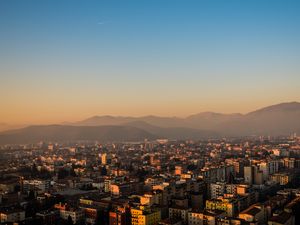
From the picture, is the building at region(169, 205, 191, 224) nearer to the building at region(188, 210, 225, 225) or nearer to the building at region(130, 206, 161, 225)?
the building at region(188, 210, 225, 225)

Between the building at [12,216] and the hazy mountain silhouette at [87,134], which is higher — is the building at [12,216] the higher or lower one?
the lower one

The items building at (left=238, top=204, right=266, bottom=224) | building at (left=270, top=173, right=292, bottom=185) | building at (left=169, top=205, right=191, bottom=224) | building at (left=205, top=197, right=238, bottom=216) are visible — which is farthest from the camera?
building at (left=270, top=173, right=292, bottom=185)

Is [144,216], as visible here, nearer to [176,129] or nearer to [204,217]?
[204,217]

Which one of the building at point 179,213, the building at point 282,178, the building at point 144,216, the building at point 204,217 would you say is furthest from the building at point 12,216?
the building at point 282,178

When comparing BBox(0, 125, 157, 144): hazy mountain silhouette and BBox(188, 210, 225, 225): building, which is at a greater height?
BBox(0, 125, 157, 144): hazy mountain silhouette

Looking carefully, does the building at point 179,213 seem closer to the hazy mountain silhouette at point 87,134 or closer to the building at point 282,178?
the building at point 282,178

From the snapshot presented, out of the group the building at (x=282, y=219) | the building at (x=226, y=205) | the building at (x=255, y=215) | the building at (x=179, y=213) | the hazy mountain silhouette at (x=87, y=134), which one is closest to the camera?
the building at (x=282, y=219)

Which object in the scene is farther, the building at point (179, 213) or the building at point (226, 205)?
the building at point (226, 205)

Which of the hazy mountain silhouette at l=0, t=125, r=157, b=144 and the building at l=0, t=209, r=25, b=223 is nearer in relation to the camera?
the building at l=0, t=209, r=25, b=223

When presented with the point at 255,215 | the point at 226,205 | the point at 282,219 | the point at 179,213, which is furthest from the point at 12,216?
the point at 282,219

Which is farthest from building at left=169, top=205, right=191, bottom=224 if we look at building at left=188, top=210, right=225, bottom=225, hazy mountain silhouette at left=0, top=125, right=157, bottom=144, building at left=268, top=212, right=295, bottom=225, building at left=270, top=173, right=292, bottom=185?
hazy mountain silhouette at left=0, top=125, right=157, bottom=144

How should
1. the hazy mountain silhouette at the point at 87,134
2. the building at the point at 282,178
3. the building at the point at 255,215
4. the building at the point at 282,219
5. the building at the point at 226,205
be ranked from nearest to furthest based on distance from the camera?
the building at the point at 282,219
the building at the point at 255,215
the building at the point at 226,205
the building at the point at 282,178
the hazy mountain silhouette at the point at 87,134

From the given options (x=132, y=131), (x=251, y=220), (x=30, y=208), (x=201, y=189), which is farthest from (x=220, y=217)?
(x=132, y=131)
